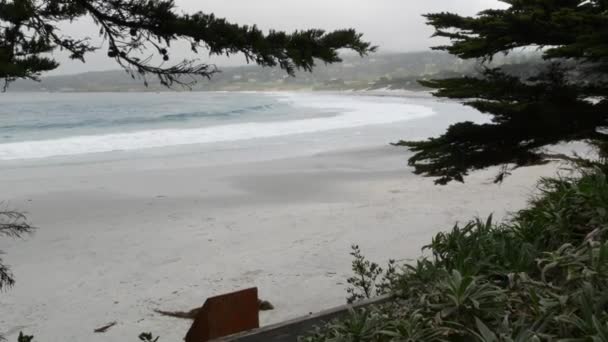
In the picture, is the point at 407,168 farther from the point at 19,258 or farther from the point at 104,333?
the point at 104,333

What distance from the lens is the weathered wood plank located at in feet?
7.47

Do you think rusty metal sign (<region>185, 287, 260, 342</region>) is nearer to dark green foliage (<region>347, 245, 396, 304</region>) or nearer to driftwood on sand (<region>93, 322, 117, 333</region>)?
dark green foliage (<region>347, 245, 396, 304</region>)

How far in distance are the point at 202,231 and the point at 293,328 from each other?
631cm

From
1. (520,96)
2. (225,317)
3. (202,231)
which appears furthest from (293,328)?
(202,231)

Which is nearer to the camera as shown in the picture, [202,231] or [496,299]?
[496,299]

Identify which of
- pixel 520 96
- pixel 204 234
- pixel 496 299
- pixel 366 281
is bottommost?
pixel 204 234

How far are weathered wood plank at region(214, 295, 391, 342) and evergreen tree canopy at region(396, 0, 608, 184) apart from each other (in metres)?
2.90

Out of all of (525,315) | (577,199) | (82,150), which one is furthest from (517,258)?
(82,150)

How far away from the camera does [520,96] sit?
514 cm

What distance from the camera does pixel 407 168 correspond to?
1509 cm

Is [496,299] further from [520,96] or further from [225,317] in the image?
[520,96]

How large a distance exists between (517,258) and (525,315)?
69 cm

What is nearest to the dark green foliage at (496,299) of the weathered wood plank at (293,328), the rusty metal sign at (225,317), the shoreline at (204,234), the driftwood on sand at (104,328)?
the weathered wood plank at (293,328)

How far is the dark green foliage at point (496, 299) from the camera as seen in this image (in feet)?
6.82
